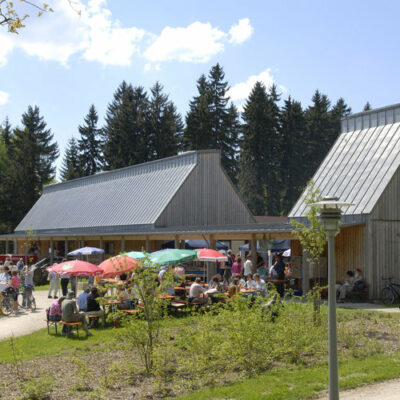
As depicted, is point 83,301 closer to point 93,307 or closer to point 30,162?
point 93,307

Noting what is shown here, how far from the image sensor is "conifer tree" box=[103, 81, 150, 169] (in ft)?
203

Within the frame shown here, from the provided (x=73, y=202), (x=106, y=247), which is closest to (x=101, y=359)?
(x=106, y=247)

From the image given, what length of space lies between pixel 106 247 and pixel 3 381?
2704cm

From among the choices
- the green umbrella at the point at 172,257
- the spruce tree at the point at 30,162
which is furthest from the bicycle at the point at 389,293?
the spruce tree at the point at 30,162

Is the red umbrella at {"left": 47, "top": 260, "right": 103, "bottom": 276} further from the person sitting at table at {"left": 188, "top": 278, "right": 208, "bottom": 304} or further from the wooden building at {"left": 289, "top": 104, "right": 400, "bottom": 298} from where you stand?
the wooden building at {"left": 289, "top": 104, "right": 400, "bottom": 298}

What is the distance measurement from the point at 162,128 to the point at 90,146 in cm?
1349

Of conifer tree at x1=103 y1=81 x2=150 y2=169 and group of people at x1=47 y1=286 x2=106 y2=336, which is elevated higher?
conifer tree at x1=103 y1=81 x2=150 y2=169

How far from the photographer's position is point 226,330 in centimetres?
1019

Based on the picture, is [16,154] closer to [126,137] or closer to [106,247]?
[126,137]

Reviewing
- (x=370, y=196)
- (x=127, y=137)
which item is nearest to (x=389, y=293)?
(x=370, y=196)

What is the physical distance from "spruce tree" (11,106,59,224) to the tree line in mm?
110

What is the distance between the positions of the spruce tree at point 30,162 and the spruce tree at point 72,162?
1811 millimetres

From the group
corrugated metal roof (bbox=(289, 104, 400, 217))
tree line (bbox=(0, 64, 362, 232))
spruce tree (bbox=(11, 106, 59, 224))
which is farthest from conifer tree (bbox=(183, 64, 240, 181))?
corrugated metal roof (bbox=(289, 104, 400, 217))

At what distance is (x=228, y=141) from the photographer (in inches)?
2420
